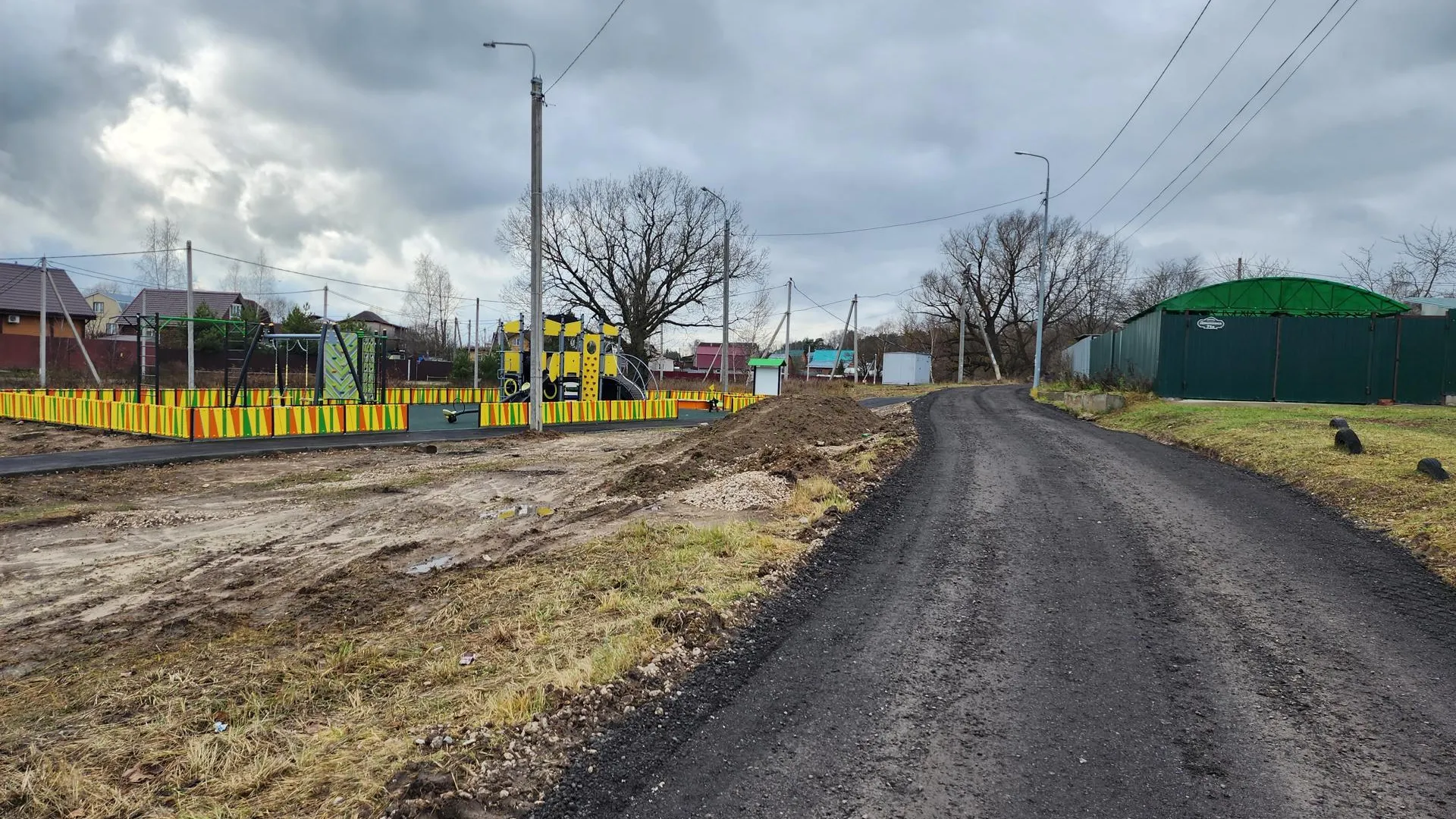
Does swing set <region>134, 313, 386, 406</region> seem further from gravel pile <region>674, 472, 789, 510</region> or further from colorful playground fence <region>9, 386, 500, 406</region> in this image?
gravel pile <region>674, 472, 789, 510</region>

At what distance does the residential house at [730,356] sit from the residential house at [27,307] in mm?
48856

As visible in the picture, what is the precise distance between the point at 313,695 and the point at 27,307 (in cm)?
5825

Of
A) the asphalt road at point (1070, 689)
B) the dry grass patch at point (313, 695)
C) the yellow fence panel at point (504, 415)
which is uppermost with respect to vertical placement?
the yellow fence panel at point (504, 415)

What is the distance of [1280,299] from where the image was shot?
2223cm

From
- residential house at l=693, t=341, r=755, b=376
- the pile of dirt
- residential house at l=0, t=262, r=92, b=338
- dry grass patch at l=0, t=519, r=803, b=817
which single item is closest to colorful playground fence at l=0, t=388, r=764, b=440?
the pile of dirt

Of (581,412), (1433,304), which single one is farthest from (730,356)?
(581,412)

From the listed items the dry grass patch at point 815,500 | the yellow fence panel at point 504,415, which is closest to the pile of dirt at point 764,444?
the dry grass patch at point 815,500

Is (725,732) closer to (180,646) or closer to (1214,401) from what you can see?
(180,646)

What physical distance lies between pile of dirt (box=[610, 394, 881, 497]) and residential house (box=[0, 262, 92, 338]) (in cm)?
4731

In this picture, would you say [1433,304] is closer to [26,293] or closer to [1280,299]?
[1280,299]

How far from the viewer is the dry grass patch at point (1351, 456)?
24.6ft

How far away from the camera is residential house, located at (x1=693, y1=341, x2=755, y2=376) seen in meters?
79.6

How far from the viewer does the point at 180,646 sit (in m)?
5.12

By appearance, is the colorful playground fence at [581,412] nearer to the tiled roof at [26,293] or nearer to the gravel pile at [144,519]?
the gravel pile at [144,519]
